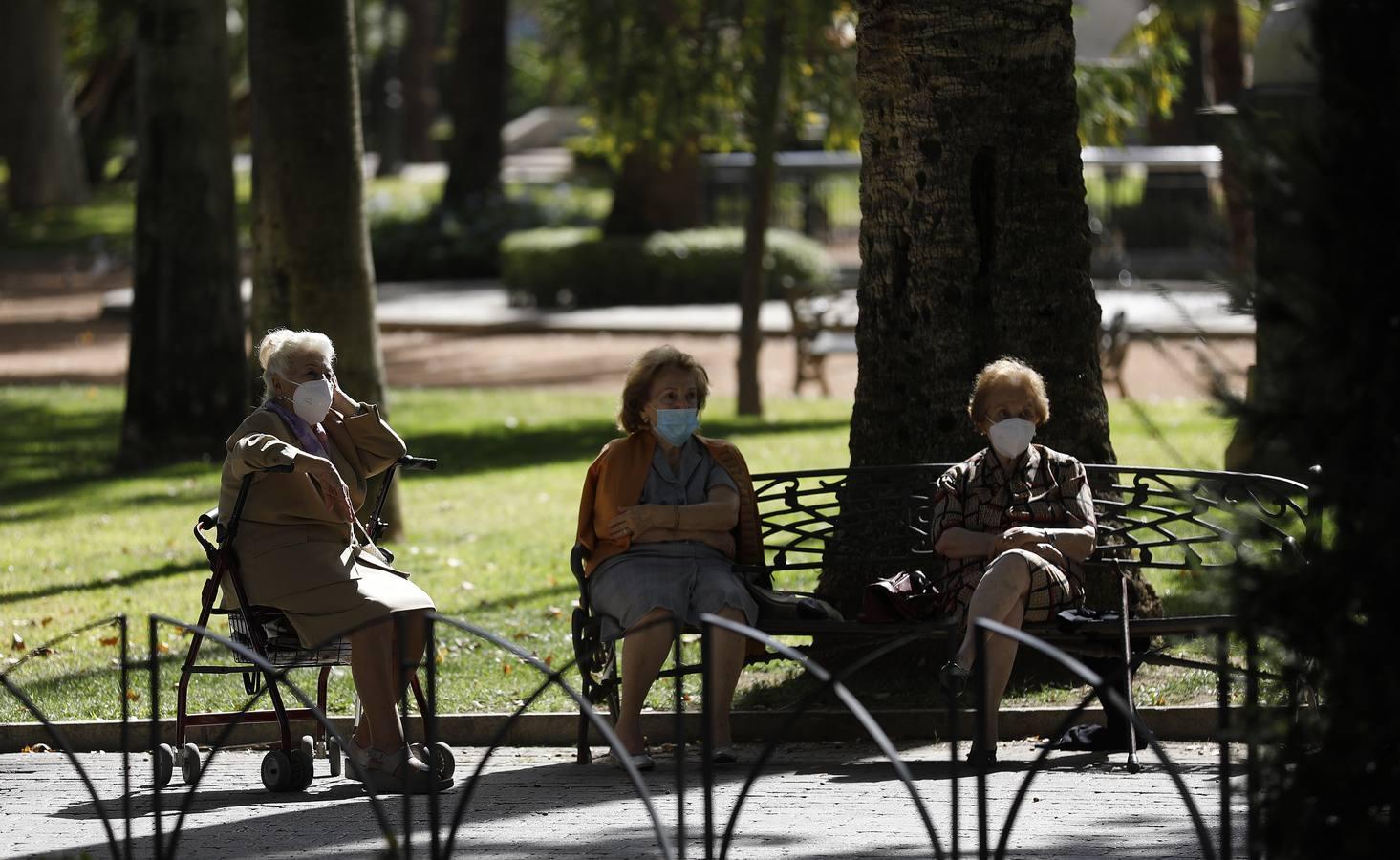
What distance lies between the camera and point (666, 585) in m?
6.10

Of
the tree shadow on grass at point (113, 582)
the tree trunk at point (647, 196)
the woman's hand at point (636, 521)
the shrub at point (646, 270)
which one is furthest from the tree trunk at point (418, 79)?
the woman's hand at point (636, 521)

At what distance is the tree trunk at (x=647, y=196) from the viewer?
26.9 metres

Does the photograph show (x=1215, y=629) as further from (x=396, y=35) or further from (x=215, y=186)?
(x=396, y=35)

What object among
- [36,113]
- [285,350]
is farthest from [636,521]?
[36,113]

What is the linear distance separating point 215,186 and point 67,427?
12.0 ft

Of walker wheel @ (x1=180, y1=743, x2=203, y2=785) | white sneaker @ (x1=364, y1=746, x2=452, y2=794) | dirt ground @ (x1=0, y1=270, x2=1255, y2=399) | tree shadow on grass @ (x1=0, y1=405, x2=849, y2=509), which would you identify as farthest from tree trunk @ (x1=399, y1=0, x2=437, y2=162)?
white sneaker @ (x1=364, y1=746, x2=452, y2=794)

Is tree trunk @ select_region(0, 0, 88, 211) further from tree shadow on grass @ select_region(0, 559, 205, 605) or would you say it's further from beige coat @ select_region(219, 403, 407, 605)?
beige coat @ select_region(219, 403, 407, 605)

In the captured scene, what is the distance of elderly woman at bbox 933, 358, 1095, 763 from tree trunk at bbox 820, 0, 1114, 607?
0.86m

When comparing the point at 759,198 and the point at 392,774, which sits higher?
the point at 759,198

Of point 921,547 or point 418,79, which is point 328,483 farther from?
point 418,79

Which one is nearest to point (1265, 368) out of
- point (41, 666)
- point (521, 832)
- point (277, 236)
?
point (521, 832)

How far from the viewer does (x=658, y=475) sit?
6.37 m

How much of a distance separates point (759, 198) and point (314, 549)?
30.7 feet

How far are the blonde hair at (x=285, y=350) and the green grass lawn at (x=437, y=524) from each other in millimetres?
1459
